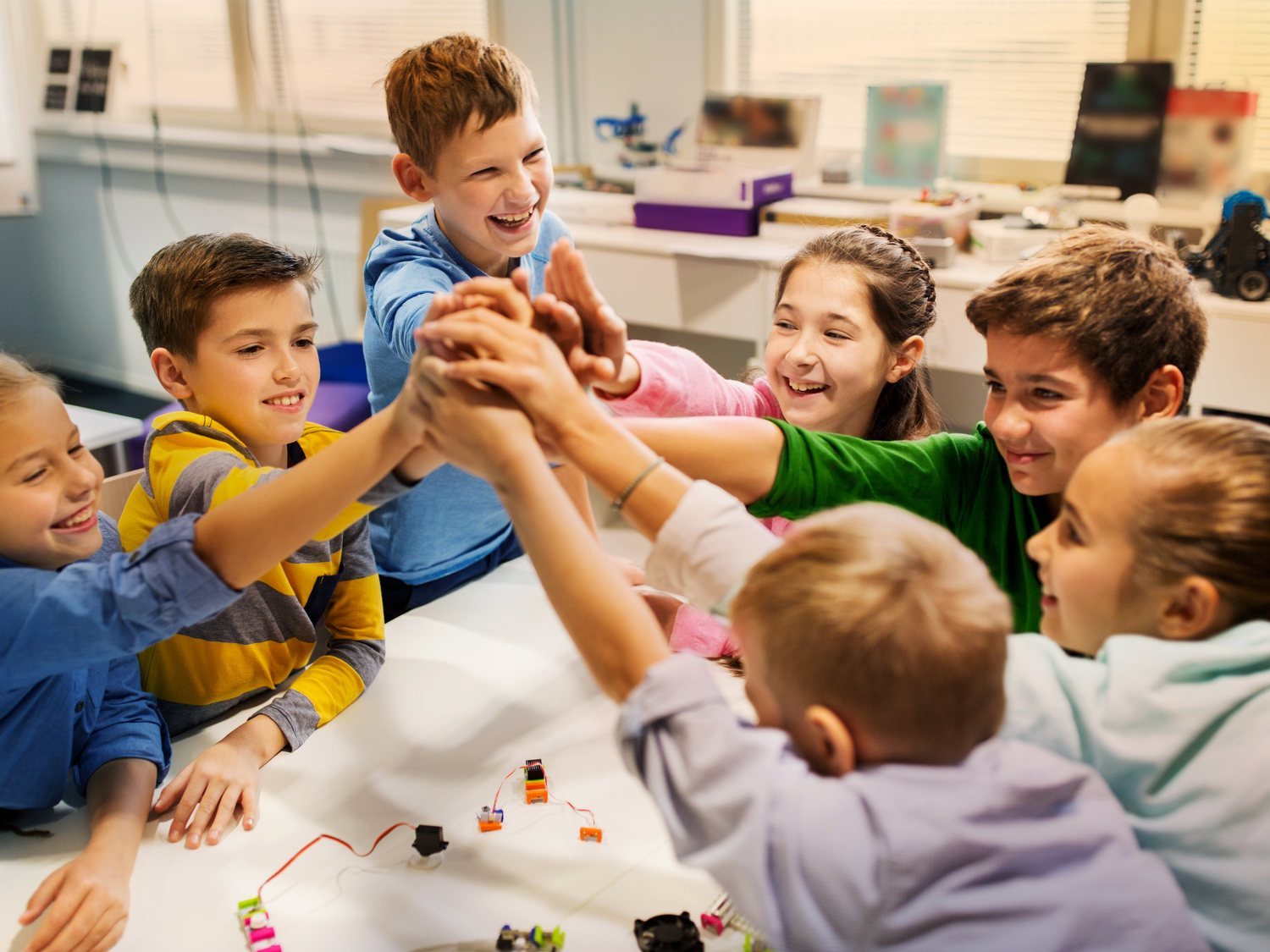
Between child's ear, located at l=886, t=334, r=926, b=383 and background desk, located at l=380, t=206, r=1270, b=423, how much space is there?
33.4 inches

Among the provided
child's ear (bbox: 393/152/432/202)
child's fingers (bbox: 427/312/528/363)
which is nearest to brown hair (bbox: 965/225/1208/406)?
child's fingers (bbox: 427/312/528/363)


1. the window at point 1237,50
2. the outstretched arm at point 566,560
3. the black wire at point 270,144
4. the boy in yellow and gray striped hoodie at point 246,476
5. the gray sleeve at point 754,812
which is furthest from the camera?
the black wire at point 270,144

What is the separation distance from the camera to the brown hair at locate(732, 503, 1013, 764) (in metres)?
0.73

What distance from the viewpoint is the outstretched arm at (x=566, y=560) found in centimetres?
81

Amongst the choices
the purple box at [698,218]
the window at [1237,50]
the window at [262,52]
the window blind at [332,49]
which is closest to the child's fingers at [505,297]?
the purple box at [698,218]

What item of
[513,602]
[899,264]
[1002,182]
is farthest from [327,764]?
[1002,182]

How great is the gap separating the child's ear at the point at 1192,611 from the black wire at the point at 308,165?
386 centimetres

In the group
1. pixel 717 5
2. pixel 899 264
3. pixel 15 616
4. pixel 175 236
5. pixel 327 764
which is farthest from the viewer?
pixel 175 236

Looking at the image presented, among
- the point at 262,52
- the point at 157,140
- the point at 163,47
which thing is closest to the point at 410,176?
the point at 262,52

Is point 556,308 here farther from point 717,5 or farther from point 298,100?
point 298,100

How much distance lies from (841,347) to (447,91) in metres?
0.66

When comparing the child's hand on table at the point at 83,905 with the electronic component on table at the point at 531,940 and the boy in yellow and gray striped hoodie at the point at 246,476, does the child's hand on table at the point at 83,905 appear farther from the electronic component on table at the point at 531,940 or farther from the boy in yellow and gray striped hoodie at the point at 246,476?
the electronic component on table at the point at 531,940

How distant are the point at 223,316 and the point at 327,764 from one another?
56 cm

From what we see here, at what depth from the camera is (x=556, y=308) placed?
3.55 ft
